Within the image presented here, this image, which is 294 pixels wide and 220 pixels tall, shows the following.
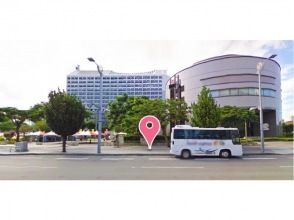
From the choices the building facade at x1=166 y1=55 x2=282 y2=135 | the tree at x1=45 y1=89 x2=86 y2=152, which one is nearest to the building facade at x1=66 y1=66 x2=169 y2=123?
the building facade at x1=166 y1=55 x2=282 y2=135

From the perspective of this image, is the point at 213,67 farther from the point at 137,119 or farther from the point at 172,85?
the point at 137,119

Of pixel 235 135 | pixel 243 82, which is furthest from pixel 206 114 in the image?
pixel 243 82

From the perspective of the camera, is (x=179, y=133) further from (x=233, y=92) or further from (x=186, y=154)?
(x=233, y=92)

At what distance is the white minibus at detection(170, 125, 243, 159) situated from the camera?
18547 mm

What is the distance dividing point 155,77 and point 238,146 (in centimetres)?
7501

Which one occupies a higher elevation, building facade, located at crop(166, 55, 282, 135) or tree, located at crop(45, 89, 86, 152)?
building facade, located at crop(166, 55, 282, 135)

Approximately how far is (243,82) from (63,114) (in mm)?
33668

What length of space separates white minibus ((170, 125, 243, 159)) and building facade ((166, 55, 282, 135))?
28.5 m

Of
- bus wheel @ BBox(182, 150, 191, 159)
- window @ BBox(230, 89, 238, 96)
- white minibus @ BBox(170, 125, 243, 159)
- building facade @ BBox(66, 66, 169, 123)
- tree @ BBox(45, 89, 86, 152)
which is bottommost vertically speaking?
bus wheel @ BBox(182, 150, 191, 159)

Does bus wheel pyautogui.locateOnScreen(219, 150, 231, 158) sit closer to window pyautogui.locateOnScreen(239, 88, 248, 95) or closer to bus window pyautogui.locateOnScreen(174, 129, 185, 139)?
bus window pyautogui.locateOnScreen(174, 129, 185, 139)

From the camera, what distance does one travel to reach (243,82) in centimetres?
4575

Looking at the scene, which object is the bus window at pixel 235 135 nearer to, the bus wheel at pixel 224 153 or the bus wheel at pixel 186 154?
the bus wheel at pixel 224 153

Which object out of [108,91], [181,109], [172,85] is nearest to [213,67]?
[172,85]

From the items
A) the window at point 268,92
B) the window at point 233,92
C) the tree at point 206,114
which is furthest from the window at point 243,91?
the tree at point 206,114
